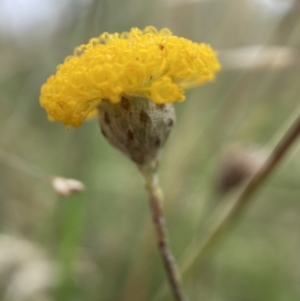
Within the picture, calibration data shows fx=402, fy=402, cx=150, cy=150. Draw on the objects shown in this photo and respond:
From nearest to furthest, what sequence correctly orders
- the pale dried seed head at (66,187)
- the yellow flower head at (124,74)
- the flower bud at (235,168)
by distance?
the yellow flower head at (124,74)
the pale dried seed head at (66,187)
the flower bud at (235,168)

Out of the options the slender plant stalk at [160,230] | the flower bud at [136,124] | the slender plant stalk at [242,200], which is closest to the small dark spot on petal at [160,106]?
the flower bud at [136,124]

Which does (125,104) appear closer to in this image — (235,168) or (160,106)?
(160,106)

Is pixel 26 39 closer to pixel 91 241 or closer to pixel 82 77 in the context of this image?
pixel 91 241

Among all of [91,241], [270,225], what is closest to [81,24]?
[91,241]

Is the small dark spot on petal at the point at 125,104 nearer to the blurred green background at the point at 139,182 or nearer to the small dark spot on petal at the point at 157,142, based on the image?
the small dark spot on petal at the point at 157,142

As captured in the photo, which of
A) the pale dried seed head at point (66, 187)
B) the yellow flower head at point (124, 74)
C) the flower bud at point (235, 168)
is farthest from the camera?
the flower bud at point (235, 168)

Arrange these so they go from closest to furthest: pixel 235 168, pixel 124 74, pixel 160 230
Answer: pixel 124 74 < pixel 160 230 < pixel 235 168

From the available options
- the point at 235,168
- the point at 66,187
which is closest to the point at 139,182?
the point at 235,168
